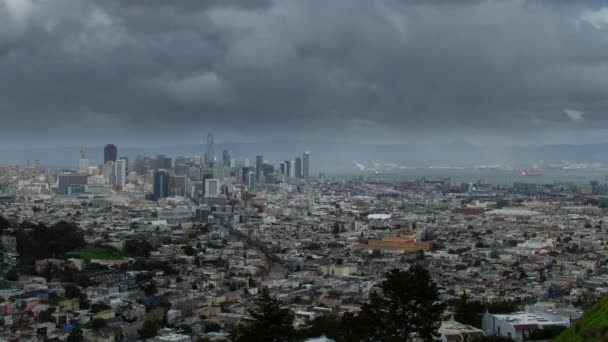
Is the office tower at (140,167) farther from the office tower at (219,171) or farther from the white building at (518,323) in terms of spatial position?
the white building at (518,323)

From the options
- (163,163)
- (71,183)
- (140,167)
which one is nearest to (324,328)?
(71,183)

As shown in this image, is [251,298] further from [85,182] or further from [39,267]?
[85,182]

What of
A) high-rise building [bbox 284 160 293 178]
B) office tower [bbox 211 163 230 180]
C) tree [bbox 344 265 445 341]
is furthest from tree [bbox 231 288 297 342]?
high-rise building [bbox 284 160 293 178]

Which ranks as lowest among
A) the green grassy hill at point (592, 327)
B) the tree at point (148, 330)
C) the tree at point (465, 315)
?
the tree at point (148, 330)

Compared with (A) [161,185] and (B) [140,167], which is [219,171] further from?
(A) [161,185]

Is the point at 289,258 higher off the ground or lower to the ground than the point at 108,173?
lower

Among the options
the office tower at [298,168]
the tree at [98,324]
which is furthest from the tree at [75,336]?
the office tower at [298,168]
